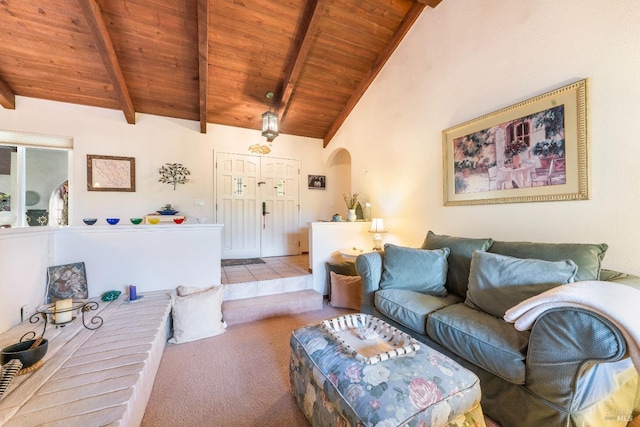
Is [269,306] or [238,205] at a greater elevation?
[238,205]

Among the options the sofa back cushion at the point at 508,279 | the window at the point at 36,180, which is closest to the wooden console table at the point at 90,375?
the sofa back cushion at the point at 508,279

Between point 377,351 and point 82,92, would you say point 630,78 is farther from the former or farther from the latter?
point 82,92

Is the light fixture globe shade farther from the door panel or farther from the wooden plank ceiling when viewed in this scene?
the door panel

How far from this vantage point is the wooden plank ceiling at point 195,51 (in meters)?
2.70

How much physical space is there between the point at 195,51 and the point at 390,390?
4097 millimetres

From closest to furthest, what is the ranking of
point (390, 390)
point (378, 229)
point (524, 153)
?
point (390, 390)
point (524, 153)
point (378, 229)

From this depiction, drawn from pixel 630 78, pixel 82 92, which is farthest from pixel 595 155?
pixel 82 92

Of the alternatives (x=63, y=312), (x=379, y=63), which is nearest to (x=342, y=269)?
(x=63, y=312)

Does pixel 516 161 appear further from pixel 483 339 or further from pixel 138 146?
pixel 138 146

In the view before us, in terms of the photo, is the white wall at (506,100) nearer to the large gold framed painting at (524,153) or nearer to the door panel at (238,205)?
the large gold framed painting at (524,153)

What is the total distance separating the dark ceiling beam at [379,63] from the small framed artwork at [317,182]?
0.91 meters

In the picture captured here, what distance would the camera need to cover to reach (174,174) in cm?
416

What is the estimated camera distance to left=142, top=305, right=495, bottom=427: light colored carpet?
57.0 inches

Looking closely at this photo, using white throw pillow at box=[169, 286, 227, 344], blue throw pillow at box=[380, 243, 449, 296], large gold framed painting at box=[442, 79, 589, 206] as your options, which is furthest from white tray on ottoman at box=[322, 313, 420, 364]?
large gold framed painting at box=[442, 79, 589, 206]
